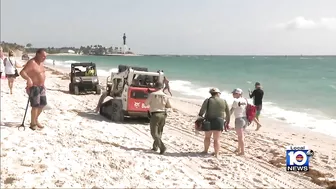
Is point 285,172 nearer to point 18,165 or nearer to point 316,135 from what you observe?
point 18,165

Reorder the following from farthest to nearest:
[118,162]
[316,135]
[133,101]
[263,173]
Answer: [316,135]
[133,101]
[263,173]
[118,162]

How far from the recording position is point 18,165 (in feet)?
19.4

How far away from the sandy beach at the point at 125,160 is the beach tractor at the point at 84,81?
26.1 feet

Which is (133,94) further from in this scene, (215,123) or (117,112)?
(215,123)

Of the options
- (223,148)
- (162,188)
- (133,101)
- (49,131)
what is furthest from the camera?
(133,101)

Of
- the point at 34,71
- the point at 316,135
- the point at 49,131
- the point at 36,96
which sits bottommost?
the point at 316,135

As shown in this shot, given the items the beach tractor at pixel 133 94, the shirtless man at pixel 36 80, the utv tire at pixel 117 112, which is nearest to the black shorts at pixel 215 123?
the shirtless man at pixel 36 80

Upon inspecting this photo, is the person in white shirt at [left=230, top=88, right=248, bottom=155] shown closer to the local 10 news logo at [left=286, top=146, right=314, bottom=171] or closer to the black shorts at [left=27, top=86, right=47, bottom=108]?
the local 10 news logo at [left=286, top=146, right=314, bottom=171]

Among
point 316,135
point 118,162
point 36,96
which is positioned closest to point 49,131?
point 36,96

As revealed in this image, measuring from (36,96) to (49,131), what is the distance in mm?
873

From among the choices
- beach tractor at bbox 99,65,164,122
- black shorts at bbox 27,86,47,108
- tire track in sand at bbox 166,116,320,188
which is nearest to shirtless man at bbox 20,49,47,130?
black shorts at bbox 27,86,47,108

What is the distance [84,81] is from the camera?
18719 millimetres

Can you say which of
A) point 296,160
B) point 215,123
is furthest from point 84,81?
point 296,160

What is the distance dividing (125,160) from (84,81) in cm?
1240
